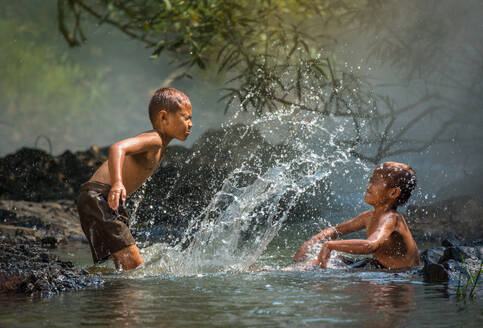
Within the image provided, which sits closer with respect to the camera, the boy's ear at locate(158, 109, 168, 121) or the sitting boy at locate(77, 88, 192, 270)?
the sitting boy at locate(77, 88, 192, 270)

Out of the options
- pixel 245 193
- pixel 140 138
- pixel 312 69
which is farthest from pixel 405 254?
pixel 312 69

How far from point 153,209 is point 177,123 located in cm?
318

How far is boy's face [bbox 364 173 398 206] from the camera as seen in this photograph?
3863 mm

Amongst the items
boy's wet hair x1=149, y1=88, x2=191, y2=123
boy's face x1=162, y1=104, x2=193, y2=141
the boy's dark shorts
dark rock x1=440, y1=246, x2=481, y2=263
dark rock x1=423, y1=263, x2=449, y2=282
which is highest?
boy's wet hair x1=149, y1=88, x2=191, y2=123

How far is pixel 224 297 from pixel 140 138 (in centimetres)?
140

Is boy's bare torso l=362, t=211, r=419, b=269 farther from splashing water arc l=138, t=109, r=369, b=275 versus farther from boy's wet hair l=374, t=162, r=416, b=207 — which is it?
splashing water arc l=138, t=109, r=369, b=275

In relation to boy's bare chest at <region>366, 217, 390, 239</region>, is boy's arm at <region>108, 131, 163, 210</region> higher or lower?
higher

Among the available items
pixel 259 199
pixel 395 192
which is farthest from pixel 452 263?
pixel 259 199

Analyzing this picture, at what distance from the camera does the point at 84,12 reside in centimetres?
938

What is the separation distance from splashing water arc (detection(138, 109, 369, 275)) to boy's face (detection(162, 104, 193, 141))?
2.11 ft

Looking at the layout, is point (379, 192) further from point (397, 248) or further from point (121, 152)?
point (121, 152)

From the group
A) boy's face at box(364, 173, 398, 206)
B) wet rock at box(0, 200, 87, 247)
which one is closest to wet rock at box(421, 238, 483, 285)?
boy's face at box(364, 173, 398, 206)

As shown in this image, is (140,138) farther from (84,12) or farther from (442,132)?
(84,12)

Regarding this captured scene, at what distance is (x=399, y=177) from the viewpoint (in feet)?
12.6
